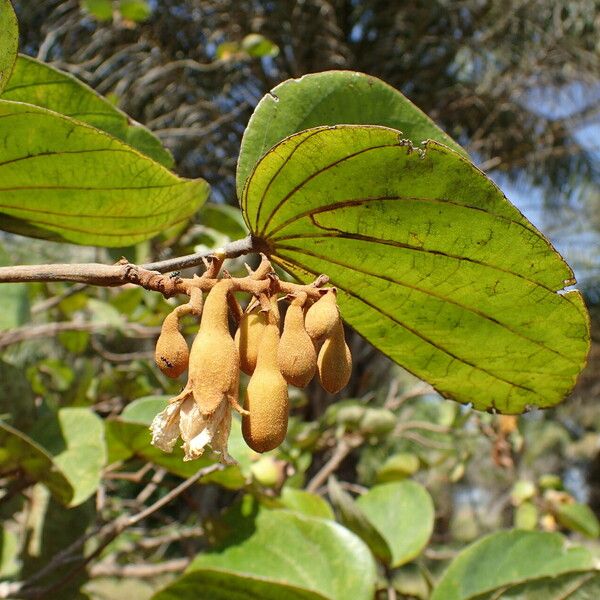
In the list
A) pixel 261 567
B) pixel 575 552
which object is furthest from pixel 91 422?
pixel 575 552

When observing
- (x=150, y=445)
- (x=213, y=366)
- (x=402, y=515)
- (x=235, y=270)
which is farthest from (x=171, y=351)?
(x=235, y=270)

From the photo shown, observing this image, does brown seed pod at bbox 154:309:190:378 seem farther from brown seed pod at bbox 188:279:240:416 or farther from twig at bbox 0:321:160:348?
twig at bbox 0:321:160:348

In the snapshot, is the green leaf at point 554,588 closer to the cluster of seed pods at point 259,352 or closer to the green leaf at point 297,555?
the green leaf at point 297,555

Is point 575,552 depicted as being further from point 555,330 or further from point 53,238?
point 53,238

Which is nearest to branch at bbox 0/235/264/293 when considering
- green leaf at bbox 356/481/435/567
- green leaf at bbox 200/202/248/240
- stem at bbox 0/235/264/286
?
stem at bbox 0/235/264/286

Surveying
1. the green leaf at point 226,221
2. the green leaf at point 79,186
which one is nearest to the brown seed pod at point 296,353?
the green leaf at point 79,186

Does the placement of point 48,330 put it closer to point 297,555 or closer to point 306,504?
point 306,504
